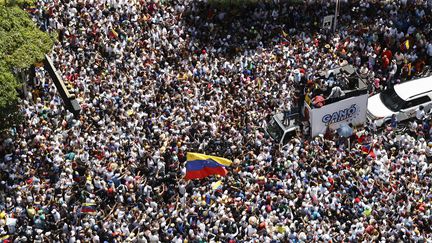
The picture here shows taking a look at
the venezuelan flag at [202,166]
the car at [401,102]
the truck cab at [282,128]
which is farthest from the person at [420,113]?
the venezuelan flag at [202,166]

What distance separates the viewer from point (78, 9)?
117 feet

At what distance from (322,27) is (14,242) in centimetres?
1892

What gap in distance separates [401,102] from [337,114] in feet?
10.2

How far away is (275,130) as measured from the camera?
1188 inches

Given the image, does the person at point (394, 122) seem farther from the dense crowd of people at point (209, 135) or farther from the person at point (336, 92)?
the person at point (336, 92)

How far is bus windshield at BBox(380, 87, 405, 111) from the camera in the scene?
31.4m

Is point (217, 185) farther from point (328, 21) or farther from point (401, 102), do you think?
point (328, 21)

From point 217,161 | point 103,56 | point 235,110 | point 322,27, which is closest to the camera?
point 217,161

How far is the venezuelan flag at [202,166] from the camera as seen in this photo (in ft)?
88.1

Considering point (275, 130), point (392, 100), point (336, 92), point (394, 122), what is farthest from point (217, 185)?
point (392, 100)

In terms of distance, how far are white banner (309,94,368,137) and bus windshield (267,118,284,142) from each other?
1.34 m

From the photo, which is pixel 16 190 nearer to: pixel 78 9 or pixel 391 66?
pixel 78 9

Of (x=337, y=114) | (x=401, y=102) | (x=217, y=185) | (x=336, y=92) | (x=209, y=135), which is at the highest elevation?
(x=401, y=102)

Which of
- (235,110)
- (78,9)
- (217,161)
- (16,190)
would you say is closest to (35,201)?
(16,190)
